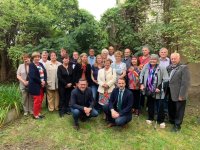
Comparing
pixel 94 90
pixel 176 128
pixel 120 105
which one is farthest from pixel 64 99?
pixel 176 128

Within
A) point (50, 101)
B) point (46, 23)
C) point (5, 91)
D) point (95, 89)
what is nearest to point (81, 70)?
point (95, 89)

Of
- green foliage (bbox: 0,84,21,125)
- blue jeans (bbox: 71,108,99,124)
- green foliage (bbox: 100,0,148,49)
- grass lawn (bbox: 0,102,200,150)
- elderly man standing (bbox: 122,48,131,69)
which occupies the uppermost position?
green foliage (bbox: 100,0,148,49)

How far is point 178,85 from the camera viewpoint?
21.4 ft

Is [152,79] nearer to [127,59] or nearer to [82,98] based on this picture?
[127,59]

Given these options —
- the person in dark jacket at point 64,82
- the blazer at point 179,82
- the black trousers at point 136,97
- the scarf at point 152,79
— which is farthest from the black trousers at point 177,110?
the person in dark jacket at point 64,82

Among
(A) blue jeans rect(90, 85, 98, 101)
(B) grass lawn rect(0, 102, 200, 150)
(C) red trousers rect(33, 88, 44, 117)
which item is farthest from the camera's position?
(A) blue jeans rect(90, 85, 98, 101)

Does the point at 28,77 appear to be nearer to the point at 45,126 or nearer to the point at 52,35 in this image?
the point at 45,126

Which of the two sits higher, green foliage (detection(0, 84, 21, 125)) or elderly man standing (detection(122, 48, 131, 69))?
elderly man standing (detection(122, 48, 131, 69))

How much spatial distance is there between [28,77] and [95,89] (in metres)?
1.81

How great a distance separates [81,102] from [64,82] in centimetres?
85

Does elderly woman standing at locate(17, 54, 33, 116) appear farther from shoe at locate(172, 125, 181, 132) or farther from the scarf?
shoe at locate(172, 125, 181, 132)

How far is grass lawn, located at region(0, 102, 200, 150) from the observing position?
593 centimetres

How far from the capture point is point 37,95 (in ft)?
23.6

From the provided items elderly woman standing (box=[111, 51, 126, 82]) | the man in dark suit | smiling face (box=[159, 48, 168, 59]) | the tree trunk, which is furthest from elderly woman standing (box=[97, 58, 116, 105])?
the tree trunk
